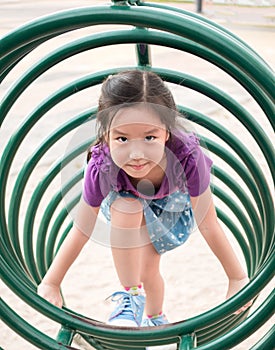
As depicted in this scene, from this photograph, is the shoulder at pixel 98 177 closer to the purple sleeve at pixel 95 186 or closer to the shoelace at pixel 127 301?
the purple sleeve at pixel 95 186

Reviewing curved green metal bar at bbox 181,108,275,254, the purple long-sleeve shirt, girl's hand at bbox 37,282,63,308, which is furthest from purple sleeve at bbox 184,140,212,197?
girl's hand at bbox 37,282,63,308

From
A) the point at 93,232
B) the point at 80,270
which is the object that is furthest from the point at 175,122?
the point at 80,270

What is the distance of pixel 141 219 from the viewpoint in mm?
1523

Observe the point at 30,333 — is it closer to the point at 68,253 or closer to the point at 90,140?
the point at 68,253

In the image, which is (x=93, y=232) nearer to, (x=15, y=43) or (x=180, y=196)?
(x=180, y=196)

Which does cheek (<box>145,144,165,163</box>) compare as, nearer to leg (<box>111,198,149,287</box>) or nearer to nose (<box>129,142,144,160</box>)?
nose (<box>129,142,144,160</box>)

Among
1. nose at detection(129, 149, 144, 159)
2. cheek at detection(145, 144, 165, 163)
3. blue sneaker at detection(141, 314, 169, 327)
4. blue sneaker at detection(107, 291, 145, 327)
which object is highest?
cheek at detection(145, 144, 165, 163)

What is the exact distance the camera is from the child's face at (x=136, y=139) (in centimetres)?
136

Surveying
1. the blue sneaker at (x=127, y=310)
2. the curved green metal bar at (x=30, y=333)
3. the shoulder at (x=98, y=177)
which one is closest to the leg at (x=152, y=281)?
the blue sneaker at (x=127, y=310)

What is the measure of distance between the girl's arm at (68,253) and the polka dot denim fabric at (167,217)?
1.6 inches

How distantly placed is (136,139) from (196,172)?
0.61 ft

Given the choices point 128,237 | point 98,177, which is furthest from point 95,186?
point 128,237

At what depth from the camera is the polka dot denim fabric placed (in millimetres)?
1539

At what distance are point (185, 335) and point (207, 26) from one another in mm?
620
